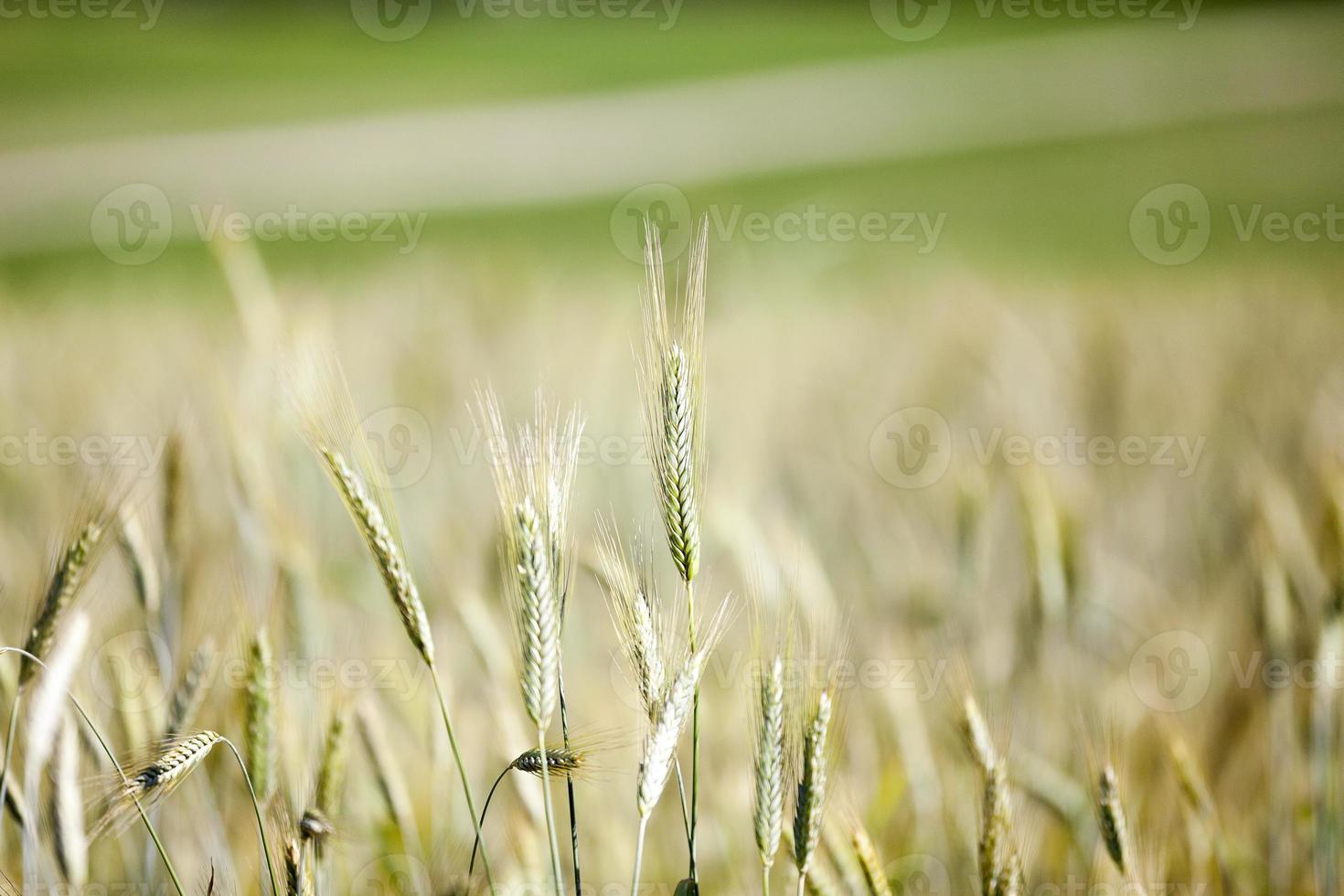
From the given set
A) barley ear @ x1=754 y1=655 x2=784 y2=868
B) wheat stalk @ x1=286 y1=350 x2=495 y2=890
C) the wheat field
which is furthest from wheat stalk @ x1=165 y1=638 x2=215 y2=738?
barley ear @ x1=754 y1=655 x2=784 y2=868

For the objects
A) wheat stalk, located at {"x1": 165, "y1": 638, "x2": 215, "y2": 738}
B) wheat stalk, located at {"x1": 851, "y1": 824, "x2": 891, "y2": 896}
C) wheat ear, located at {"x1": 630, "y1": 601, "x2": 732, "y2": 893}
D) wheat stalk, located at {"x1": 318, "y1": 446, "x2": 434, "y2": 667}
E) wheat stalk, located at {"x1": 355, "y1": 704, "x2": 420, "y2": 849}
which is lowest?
wheat stalk, located at {"x1": 851, "y1": 824, "x2": 891, "y2": 896}

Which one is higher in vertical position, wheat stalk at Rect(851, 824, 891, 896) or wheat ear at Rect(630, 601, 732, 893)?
wheat ear at Rect(630, 601, 732, 893)

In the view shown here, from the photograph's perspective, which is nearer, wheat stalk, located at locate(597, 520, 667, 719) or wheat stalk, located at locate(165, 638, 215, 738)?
wheat stalk, located at locate(597, 520, 667, 719)

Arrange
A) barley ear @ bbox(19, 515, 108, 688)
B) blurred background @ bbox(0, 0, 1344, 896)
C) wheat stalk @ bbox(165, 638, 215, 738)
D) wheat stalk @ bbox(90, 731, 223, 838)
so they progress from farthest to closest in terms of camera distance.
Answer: blurred background @ bbox(0, 0, 1344, 896) → wheat stalk @ bbox(165, 638, 215, 738) → barley ear @ bbox(19, 515, 108, 688) → wheat stalk @ bbox(90, 731, 223, 838)

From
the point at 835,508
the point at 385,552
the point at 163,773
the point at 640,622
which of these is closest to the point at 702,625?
the point at 640,622

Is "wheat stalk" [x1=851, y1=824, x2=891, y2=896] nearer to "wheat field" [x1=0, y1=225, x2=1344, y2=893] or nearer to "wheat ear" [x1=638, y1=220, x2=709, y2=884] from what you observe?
"wheat field" [x1=0, y1=225, x2=1344, y2=893]

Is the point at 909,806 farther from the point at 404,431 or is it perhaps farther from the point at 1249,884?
the point at 404,431

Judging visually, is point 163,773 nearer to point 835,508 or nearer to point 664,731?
point 664,731

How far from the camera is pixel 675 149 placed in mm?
13109

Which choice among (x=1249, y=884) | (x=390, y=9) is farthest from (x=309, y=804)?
(x=390, y=9)

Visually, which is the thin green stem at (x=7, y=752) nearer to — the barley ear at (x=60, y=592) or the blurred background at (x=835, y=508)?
the barley ear at (x=60, y=592)

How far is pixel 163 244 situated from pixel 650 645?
8.63 metres

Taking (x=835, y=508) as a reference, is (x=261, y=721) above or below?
below

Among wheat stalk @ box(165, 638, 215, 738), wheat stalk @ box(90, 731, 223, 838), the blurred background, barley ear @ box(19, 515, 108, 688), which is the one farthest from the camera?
the blurred background
